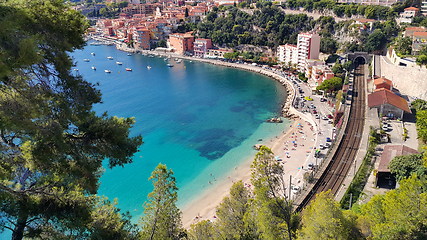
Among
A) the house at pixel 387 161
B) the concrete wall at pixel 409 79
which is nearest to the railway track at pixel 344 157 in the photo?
the house at pixel 387 161

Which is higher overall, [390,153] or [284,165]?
[390,153]

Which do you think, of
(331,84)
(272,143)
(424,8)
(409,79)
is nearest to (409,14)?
(424,8)

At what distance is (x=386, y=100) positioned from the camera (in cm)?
2430

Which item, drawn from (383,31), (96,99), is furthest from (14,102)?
(383,31)

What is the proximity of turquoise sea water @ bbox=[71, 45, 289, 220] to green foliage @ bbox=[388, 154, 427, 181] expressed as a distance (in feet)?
34.5

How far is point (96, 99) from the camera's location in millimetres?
5105

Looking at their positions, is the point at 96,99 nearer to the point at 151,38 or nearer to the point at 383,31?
the point at 383,31

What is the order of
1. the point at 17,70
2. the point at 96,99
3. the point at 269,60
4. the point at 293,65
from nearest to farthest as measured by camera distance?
the point at 17,70 → the point at 96,99 → the point at 293,65 → the point at 269,60

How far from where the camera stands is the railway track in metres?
16.3

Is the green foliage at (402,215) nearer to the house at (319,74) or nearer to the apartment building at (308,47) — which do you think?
the house at (319,74)

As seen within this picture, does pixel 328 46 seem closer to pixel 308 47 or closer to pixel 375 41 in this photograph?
pixel 308 47

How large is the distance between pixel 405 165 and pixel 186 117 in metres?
21.3

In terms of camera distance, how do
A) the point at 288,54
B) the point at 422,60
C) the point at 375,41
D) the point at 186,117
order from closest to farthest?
the point at 422,60
the point at 186,117
the point at 375,41
the point at 288,54

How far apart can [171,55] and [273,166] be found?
5780 cm
